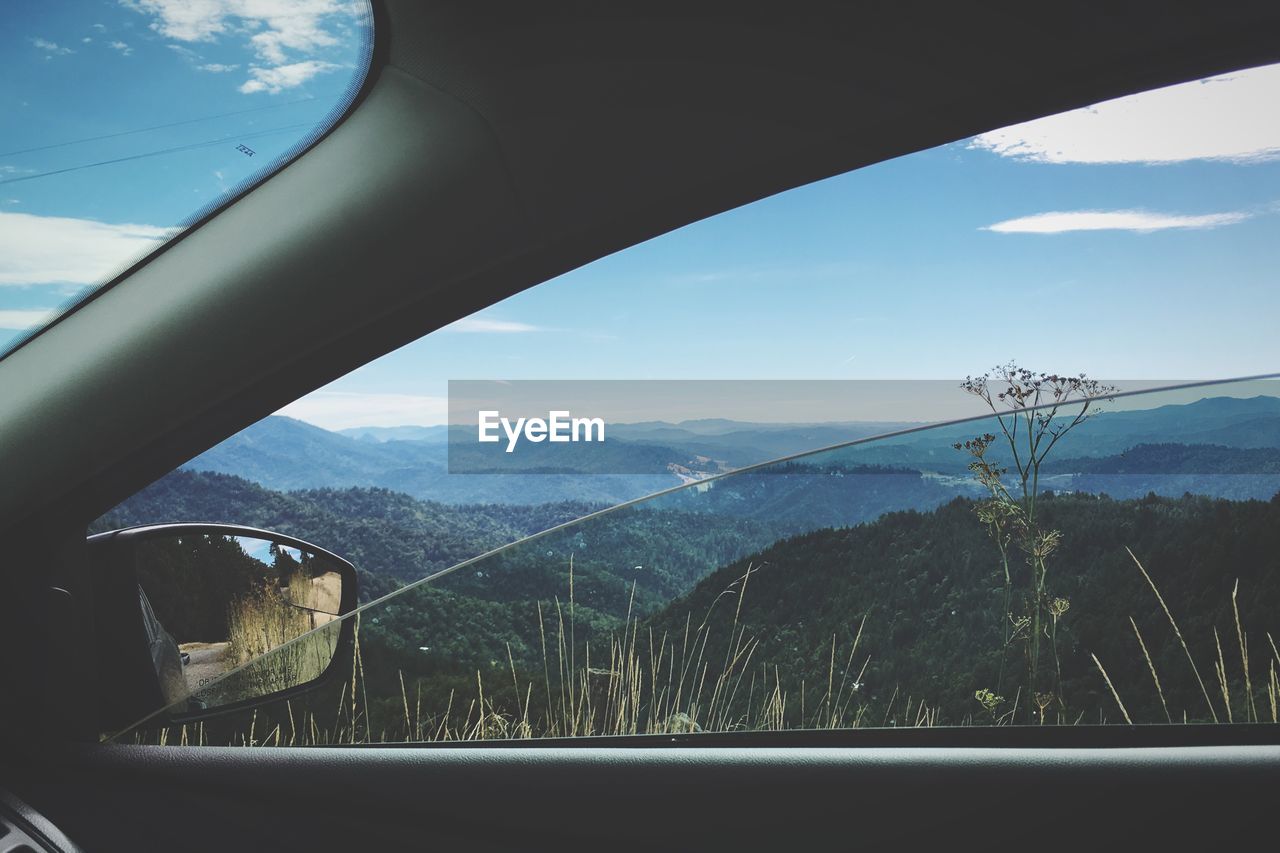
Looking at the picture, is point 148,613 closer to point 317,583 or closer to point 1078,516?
point 317,583

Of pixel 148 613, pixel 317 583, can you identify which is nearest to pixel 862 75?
pixel 317 583

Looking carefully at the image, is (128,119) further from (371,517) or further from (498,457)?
(498,457)

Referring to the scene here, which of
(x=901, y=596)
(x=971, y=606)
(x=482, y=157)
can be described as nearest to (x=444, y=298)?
(x=482, y=157)

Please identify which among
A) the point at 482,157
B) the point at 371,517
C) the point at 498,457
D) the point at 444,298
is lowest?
the point at 371,517

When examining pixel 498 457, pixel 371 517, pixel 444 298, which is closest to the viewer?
pixel 444 298

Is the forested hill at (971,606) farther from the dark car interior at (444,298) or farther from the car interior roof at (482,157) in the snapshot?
the car interior roof at (482,157)

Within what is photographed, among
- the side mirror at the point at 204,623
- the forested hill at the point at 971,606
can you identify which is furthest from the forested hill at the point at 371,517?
the forested hill at the point at 971,606

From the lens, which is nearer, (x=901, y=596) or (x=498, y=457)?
(x=901, y=596)

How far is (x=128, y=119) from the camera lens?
1514 mm

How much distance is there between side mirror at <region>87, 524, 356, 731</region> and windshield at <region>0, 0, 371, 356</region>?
1.36 ft

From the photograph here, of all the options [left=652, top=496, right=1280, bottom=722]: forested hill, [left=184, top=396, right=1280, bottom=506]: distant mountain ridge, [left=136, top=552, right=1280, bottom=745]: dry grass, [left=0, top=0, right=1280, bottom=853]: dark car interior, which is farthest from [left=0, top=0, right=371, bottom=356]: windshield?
[left=184, top=396, right=1280, bottom=506]: distant mountain ridge

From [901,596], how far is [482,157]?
3.48ft

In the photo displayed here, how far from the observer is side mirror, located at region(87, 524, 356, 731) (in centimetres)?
130

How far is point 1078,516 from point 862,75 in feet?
2.87
